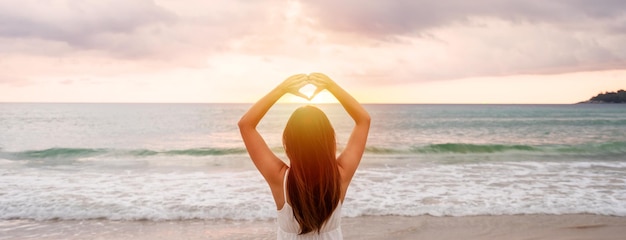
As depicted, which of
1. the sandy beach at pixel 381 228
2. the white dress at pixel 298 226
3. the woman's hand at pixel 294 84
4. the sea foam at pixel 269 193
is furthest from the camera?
the sea foam at pixel 269 193

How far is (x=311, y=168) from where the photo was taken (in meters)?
2.32

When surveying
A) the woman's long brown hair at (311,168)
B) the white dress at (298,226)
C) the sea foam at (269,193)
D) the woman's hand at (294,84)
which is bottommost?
the sea foam at (269,193)

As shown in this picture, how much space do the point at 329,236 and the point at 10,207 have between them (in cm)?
850

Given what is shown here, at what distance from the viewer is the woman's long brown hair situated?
7.38 ft

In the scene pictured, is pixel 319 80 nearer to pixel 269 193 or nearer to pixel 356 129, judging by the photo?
pixel 356 129

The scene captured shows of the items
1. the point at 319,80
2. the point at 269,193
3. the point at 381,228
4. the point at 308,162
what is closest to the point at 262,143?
the point at 308,162

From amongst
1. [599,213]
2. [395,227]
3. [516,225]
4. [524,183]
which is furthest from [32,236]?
[524,183]

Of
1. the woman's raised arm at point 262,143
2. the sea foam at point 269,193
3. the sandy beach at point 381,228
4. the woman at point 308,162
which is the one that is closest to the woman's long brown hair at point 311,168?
the woman at point 308,162

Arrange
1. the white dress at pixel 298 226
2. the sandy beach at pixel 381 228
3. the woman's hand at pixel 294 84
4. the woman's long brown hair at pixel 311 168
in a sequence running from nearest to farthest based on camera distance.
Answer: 1. the woman's long brown hair at pixel 311 168
2. the woman's hand at pixel 294 84
3. the white dress at pixel 298 226
4. the sandy beach at pixel 381 228

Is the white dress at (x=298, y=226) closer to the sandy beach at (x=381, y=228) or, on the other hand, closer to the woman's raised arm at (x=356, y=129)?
the woman's raised arm at (x=356, y=129)

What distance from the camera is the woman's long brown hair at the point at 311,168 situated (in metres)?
2.25

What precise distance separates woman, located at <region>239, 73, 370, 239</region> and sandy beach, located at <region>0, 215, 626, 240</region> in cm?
472

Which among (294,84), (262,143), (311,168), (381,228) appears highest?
(294,84)

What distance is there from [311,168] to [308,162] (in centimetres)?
3
